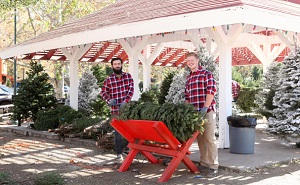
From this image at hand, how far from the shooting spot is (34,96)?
1377cm

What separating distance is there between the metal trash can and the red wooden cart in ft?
5.25

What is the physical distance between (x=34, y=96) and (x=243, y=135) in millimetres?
7763

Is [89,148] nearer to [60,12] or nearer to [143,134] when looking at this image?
[143,134]

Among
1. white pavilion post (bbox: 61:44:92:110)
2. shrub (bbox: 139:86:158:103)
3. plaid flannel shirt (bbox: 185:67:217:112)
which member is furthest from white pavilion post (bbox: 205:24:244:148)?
shrub (bbox: 139:86:158:103)

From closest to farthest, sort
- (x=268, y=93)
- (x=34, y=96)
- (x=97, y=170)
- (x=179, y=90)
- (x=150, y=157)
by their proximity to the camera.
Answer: (x=97, y=170), (x=150, y=157), (x=179, y=90), (x=268, y=93), (x=34, y=96)

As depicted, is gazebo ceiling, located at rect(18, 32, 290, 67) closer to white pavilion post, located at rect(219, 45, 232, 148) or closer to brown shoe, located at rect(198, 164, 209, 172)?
white pavilion post, located at rect(219, 45, 232, 148)

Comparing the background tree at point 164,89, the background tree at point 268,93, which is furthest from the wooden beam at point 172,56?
the background tree at point 268,93

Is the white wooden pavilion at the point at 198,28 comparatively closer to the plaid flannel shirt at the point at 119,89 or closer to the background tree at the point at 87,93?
the plaid flannel shirt at the point at 119,89

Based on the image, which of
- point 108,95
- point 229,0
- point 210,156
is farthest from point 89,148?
point 229,0

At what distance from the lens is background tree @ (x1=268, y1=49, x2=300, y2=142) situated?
8.96 meters

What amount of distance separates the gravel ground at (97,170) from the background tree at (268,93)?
3.51 meters

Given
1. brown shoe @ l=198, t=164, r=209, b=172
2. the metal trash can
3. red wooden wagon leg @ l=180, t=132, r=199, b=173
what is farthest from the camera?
the metal trash can

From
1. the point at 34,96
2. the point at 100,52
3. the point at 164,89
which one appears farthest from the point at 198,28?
the point at 100,52

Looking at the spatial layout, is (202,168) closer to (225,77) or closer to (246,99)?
(225,77)
